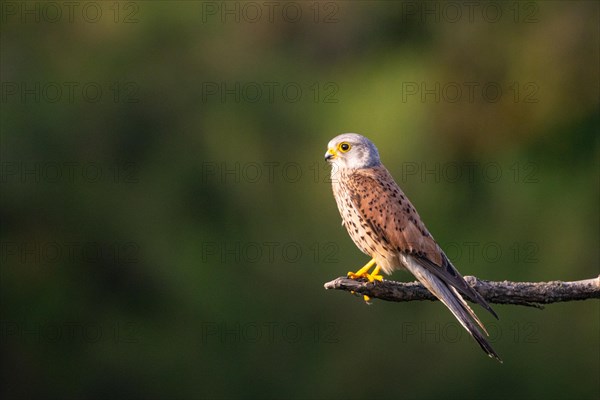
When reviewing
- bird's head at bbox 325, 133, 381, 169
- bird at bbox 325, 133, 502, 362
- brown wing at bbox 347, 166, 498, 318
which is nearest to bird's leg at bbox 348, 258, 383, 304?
bird at bbox 325, 133, 502, 362

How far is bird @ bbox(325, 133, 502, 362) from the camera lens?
14.2ft

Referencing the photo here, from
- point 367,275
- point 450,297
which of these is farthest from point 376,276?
point 450,297

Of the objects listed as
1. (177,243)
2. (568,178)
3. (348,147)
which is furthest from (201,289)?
(348,147)

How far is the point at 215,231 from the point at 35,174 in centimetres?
168

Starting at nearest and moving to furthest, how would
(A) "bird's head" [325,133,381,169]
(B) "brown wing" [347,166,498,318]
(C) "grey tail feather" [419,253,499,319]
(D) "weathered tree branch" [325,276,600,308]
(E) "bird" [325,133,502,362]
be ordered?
(C) "grey tail feather" [419,253,499,319]
(D) "weathered tree branch" [325,276,600,308]
(E) "bird" [325,133,502,362]
(B) "brown wing" [347,166,498,318]
(A) "bird's head" [325,133,381,169]

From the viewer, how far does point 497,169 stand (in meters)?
8.77

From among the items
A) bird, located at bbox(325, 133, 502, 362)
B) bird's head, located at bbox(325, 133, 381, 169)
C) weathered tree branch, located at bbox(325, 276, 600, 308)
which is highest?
bird's head, located at bbox(325, 133, 381, 169)

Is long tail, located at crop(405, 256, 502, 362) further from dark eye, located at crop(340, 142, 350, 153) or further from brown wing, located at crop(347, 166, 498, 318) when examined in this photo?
dark eye, located at crop(340, 142, 350, 153)

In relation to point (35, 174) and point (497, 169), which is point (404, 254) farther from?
point (35, 174)

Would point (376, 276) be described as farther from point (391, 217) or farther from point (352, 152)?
point (352, 152)

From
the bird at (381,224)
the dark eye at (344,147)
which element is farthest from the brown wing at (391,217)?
the dark eye at (344,147)

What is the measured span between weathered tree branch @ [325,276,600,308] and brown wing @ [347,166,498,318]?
181mm

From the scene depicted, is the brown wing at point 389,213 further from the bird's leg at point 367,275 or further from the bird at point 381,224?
the bird's leg at point 367,275

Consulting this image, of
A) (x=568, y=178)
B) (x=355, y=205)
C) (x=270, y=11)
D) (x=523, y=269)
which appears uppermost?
(x=270, y=11)
